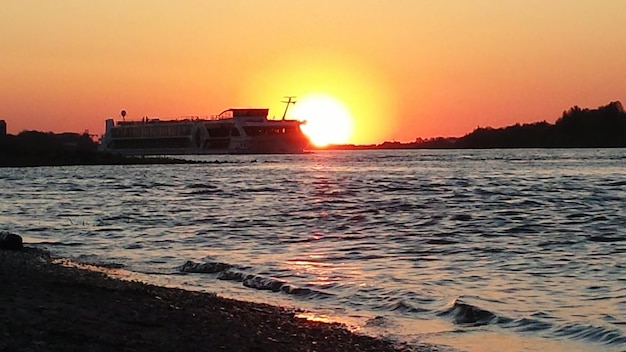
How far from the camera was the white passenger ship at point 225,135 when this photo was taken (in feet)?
493

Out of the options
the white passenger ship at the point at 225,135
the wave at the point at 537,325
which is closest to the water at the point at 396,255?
the wave at the point at 537,325

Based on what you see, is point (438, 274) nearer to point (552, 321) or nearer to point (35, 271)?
point (552, 321)

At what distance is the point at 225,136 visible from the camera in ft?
501

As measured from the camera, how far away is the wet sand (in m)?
7.04

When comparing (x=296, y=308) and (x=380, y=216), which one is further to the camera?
(x=380, y=216)

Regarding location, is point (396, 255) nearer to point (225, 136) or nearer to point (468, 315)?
point (468, 315)

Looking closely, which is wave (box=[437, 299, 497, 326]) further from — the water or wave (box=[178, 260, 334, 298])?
wave (box=[178, 260, 334, 298])

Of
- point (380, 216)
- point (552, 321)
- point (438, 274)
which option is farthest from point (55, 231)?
point (552, 321)

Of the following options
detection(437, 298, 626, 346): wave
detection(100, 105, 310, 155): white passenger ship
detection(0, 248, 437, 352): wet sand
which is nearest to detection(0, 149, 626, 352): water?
detection(437, 298, 626, 346): wave

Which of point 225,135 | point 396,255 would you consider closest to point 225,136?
point 225,135

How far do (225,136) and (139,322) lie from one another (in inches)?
5727

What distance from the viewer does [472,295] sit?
11.6 m

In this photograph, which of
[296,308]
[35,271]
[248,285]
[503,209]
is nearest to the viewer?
[296,308]

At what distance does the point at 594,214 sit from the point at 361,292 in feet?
51.3
